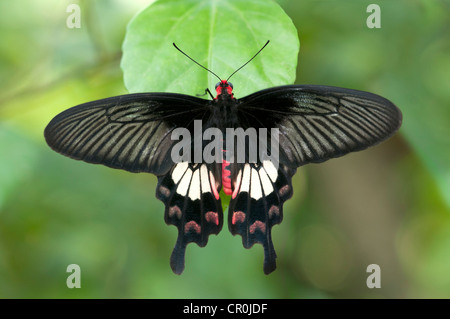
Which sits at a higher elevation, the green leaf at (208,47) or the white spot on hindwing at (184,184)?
the green leaf at (208,47)

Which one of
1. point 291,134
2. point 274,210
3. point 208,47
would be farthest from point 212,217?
point 208,47

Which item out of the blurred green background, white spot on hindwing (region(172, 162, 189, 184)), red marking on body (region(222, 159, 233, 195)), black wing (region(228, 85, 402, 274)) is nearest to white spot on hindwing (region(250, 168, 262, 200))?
black wing (region(228, 85, 402, 274))

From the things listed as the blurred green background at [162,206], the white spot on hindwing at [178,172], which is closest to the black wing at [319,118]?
the white spot on hindwing at [178,172]

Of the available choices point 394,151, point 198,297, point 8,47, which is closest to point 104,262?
point 198,297

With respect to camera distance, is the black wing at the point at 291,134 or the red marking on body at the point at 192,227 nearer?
the black wing at the point at 291,134

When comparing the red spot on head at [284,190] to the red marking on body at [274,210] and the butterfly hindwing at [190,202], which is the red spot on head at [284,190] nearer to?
the red marking on body at [274,210]

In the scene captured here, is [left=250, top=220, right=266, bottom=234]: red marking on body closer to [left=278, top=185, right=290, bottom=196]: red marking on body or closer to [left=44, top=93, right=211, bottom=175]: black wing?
[left=278, top=185, right=290, bottom=196]: red marking on body
